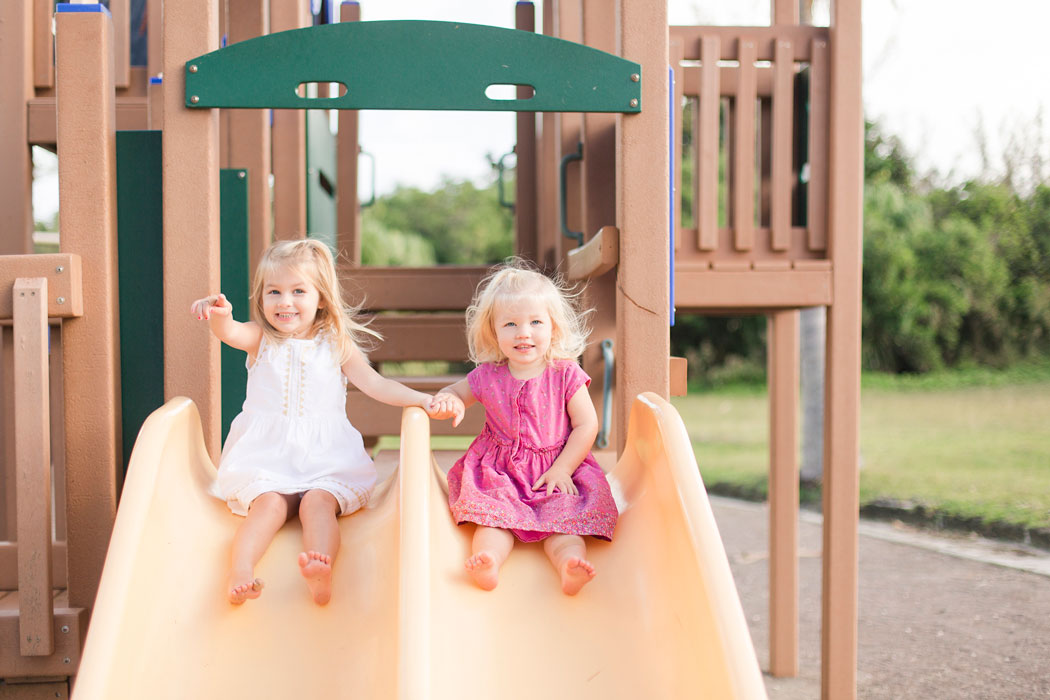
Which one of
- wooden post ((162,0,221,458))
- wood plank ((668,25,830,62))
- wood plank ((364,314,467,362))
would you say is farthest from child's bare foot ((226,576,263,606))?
wood plank ((668,25,830,62))

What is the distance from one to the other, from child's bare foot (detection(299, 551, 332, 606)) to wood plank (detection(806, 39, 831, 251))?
7.82 feet

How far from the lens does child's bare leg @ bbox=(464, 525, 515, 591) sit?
Result: 208cm

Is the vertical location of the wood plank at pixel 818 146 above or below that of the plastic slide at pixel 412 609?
above

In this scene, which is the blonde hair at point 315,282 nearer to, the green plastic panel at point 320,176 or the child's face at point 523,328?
the child's face at point 523,328

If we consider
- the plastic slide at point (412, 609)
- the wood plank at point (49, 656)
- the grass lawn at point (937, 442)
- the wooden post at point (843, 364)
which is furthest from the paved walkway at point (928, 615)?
the wood plank at point (49, 656)

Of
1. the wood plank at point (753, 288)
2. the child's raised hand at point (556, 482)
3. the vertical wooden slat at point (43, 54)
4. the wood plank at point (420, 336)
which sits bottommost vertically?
the child's raised hand at point (556, 482)

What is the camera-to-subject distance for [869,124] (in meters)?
16.3

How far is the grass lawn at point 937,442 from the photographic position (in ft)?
24.3

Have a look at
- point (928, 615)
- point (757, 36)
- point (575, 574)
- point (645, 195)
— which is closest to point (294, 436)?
point (575, 574)

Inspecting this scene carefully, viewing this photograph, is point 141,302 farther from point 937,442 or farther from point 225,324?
point 937,442

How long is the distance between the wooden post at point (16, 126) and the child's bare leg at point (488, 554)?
2207 millimetres

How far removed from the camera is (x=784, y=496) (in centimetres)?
428

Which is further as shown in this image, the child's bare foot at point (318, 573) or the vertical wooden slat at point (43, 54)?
the vertical wooden slat at point (43, 54)

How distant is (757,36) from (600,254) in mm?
1648
